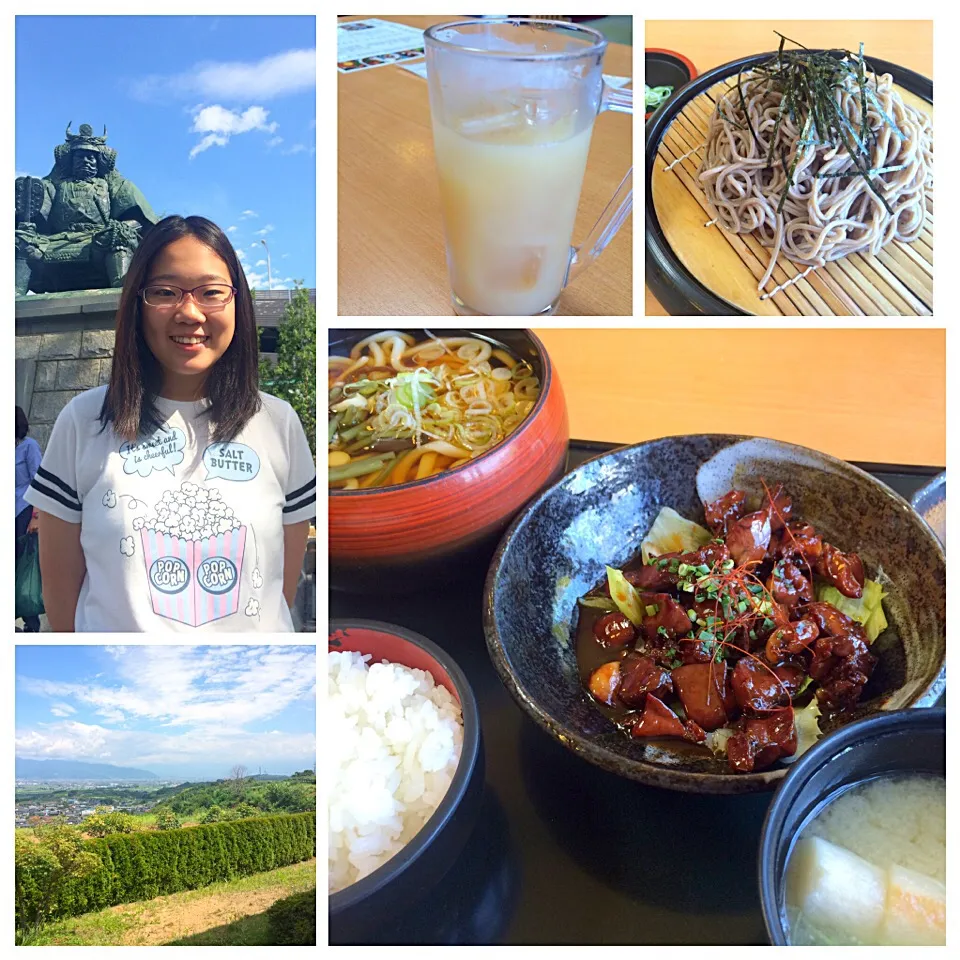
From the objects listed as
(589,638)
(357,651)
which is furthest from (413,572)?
(589,638)

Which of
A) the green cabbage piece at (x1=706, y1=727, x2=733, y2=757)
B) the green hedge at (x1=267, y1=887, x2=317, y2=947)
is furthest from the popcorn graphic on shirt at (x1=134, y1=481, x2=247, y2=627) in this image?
the green cabbage piece at (x1=706, y1=727, x2=733, y2=757)

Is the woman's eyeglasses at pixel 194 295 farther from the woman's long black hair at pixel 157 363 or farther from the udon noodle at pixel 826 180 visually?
the udon noodle at pixel 826 180

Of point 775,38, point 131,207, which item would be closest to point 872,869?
point 775,38

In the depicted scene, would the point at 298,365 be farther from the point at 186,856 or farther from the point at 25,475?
the point at 186,856

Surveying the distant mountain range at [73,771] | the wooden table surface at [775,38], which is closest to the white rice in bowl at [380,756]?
the distant mountain range at [73,771]

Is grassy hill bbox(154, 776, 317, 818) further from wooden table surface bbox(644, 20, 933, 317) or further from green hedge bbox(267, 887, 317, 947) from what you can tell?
wooden table surface bbox(644, 20, 933, 317)

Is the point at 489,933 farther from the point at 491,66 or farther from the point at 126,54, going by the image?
the point at 126,54
